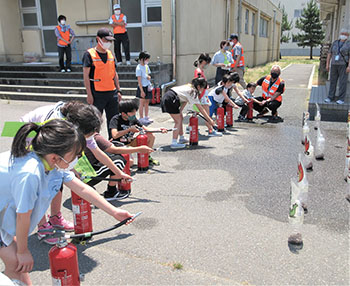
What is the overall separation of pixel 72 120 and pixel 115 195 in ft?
4.75

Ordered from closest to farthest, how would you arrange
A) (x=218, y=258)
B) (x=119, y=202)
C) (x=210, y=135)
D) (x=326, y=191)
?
(x=218, y=258) < (x=119, y=202) < (x=326, y=191) < (x=210, y=135)

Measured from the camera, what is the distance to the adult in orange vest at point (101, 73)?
527 cm

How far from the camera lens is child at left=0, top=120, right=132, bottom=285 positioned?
1917 millimetres

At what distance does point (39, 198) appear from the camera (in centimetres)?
203

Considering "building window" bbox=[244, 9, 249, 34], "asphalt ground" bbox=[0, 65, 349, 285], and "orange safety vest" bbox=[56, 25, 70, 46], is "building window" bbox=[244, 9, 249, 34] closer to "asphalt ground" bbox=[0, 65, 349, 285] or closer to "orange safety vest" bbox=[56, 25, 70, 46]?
"orange safety vest" bbox=[56, 25, 70, 46]

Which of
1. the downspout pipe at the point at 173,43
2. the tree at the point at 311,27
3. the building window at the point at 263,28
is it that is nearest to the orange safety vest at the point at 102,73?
the downspout pipe at the point at 173,43

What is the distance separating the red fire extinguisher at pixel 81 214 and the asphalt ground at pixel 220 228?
18 cm

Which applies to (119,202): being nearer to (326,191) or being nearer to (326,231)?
(326,231)

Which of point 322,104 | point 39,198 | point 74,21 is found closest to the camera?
point 39,198

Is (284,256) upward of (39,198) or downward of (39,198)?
downward

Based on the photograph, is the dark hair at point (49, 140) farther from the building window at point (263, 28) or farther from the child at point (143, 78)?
the building window at point (263, 28)

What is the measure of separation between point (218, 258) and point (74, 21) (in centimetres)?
1229

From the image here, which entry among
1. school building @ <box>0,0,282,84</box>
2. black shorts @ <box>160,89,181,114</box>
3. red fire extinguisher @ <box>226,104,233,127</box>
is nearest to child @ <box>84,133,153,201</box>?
black shorts @ <box>160,89,181,114</box>

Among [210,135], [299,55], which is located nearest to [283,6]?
[299,55]
